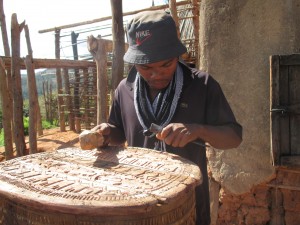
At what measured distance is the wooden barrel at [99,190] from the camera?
44.1 inches

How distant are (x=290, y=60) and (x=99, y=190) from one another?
2282mm

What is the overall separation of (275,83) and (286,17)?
2.24ft

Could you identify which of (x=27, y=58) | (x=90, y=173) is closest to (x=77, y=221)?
(x=90, y=173)

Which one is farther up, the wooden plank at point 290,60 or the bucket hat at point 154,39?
the bucket hat at point 154,39

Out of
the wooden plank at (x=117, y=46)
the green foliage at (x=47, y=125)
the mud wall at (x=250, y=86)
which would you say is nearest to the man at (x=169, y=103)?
the mud wall at (x=250, y=86)

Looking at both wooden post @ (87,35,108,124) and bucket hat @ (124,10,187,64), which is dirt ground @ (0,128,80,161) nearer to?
wooden post @ (87,35,108,124)

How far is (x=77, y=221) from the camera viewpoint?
1.13 meters

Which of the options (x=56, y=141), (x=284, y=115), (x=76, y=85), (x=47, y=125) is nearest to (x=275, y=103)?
(x=284, y=115)

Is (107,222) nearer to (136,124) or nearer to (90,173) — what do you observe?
(90,173)

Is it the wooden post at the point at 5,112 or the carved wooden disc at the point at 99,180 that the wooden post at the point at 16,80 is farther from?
the carved wooden disc at the point at 99,180

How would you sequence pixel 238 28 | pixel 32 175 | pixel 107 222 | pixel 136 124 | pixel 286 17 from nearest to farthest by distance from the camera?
pixel 107 222
pixel 32 175
pixel 136 124
pixel 286 17
pixel 238 28

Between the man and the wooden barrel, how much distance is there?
0.19 m

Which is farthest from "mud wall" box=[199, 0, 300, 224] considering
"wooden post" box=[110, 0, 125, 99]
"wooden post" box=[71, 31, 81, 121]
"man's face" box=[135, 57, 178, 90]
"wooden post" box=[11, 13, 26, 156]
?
"wooden post" box=[71, 31, 81, 121]

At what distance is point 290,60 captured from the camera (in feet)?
9.44
